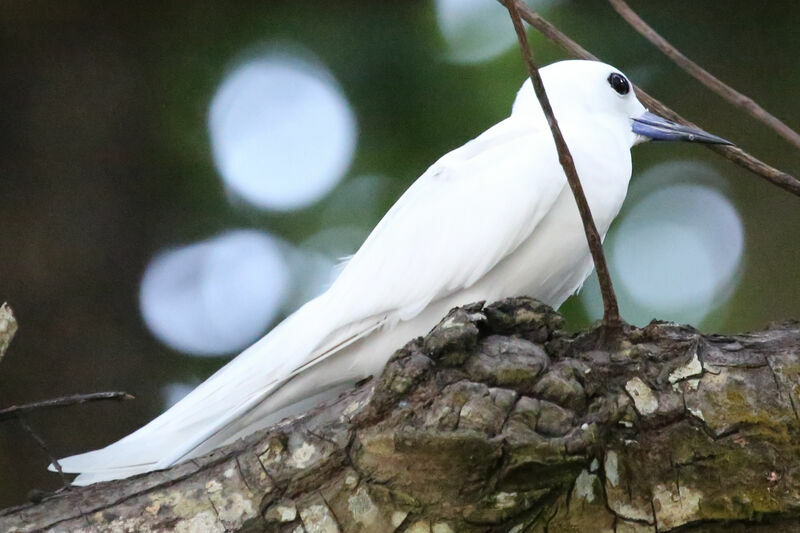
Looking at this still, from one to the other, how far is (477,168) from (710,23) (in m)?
1.86

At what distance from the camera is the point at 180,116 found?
3.85 m

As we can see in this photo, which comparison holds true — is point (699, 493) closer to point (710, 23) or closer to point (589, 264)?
point (589, 264)

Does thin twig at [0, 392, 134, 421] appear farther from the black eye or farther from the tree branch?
the black eye

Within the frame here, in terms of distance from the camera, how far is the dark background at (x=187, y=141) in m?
3.60

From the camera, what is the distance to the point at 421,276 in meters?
2.51

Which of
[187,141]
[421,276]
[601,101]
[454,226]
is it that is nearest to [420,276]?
[421,276]

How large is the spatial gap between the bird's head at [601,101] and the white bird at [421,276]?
18 centimetres

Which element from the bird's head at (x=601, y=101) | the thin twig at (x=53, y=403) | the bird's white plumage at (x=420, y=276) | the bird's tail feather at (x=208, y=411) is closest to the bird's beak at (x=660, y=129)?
the bird's head at (x=601, y=101)

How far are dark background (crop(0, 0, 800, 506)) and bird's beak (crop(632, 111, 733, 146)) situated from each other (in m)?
0.82

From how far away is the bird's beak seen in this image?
9.33 feet

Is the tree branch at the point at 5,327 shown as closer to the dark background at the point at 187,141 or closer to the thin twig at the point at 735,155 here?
the thin twig at the point at 735,155

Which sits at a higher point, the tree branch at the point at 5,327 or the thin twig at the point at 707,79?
the tree branch at the point at 5,327

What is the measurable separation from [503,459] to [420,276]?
827 mm

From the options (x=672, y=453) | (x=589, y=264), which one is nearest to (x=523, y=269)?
(x=589, y=264)
